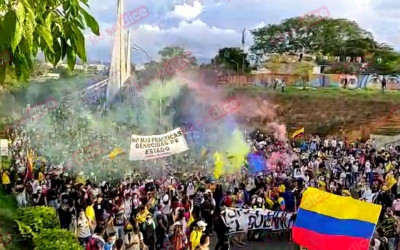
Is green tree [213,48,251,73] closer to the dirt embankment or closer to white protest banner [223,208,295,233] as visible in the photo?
the dirt embankment

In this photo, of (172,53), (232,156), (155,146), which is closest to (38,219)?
(155,146)

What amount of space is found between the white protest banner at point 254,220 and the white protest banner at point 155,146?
1.58m

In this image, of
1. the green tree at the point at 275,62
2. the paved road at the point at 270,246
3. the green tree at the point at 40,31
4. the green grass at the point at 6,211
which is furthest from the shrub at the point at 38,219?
the green tree at the point at 275,62

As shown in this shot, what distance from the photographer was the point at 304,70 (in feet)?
32.0

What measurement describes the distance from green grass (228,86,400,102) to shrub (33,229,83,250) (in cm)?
565

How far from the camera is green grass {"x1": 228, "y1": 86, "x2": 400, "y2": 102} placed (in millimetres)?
9828

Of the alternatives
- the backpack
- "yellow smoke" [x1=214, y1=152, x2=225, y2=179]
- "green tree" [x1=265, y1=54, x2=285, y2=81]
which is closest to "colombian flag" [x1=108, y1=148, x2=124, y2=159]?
"yellow smoke" [x1=214, y1=152, x2=225, y2=179]

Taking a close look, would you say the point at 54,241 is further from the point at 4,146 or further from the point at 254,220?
the point at 4,146

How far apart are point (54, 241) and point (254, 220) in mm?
4097

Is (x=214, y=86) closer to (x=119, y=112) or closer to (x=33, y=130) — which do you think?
(x=119, y=112)

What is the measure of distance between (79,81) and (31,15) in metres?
8.15

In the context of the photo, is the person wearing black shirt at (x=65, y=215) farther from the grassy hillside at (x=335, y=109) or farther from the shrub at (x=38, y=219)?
the grassy hillside at (x=335, y=109)

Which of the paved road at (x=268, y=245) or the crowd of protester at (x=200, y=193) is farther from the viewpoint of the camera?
the paved road at (x=268, y=245)

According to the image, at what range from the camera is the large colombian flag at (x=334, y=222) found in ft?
16.4
